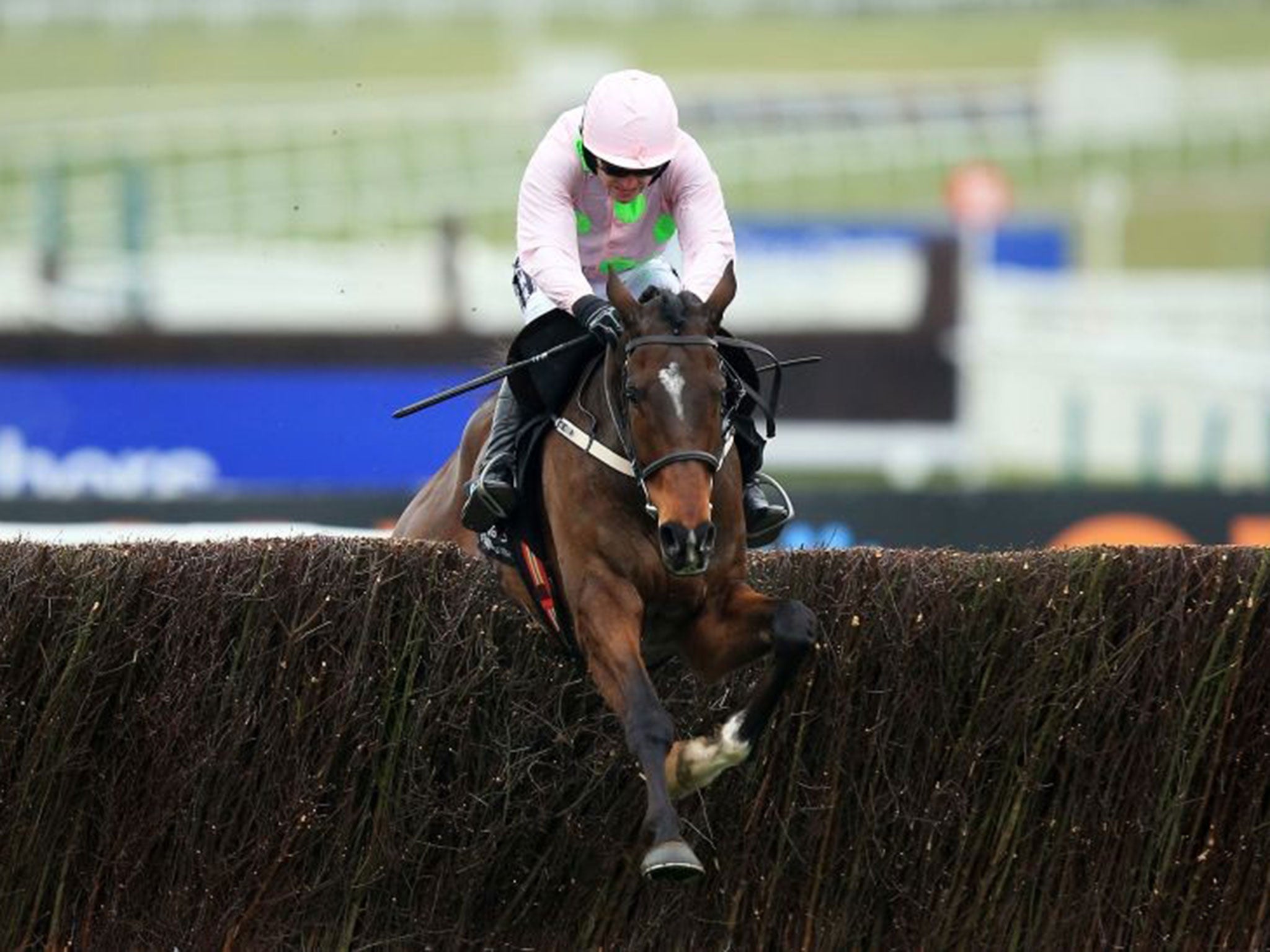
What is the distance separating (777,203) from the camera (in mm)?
26250

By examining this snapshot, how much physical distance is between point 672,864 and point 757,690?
2.29ft

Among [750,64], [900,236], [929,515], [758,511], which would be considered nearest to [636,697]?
[758,511]

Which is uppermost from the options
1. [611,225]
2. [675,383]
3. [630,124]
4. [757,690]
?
[630,124]

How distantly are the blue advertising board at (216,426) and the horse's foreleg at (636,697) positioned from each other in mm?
11588

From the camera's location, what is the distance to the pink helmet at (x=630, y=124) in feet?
22.5

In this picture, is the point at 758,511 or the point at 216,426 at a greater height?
the point at 758,511

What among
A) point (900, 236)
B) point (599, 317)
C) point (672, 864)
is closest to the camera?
point (672, 864)

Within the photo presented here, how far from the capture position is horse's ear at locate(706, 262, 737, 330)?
6680mm

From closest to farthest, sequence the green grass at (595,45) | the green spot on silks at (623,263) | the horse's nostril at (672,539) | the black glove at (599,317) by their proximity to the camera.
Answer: the horse's nostril at (672,539)
the black glove at (599,317)
the green spot on silks at (623,263)
the green grass at (595,45)

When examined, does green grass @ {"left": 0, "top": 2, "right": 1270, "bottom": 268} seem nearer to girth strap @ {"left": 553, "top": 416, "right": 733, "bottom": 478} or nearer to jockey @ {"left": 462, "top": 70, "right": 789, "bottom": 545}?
jockey @ {"left": 462, "top": 70, "right": 789, "bottom": 545}

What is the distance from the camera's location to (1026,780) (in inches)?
276

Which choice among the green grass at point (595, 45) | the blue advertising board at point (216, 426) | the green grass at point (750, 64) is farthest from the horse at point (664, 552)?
the green grass at point (595, 45)

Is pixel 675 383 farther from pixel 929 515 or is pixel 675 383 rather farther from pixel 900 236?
pixel 900 236

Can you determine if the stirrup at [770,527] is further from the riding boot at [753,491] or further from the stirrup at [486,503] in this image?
the stirrup at [486,503]
